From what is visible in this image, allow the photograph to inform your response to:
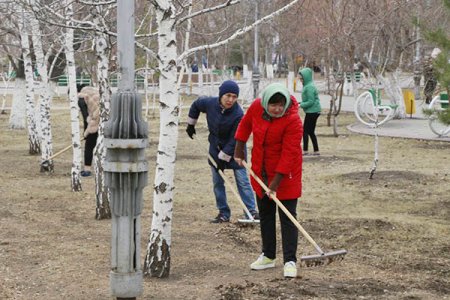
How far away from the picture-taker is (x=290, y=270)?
5.92 meters

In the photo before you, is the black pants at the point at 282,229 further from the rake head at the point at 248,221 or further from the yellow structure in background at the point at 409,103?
the yellow structure in background at the point at 409,103

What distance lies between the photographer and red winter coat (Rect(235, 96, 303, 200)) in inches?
231

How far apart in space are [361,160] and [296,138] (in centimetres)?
798

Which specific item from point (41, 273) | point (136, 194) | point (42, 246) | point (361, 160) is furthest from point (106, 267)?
point (361, 160)

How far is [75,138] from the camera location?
10.2 metres

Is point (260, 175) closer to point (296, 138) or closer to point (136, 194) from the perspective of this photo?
point (296, 138)

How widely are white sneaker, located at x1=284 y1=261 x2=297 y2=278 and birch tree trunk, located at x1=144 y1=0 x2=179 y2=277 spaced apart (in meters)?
0.86

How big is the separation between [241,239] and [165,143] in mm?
2062

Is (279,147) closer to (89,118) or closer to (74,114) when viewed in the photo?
(74,114)

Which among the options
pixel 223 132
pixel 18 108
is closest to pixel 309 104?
pixel 223 132

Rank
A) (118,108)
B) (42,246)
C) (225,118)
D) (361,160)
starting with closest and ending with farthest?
(118,108) → (42,246) → (225,118) → (361,160)

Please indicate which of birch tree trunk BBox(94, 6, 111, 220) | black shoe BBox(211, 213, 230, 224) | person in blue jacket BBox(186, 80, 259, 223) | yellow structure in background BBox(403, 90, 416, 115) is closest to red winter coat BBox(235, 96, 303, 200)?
person in blue jacket BBox(186, 80, 259, 223)

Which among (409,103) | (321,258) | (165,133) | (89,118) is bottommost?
(321,258)

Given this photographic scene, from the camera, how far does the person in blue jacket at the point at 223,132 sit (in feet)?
25.5
